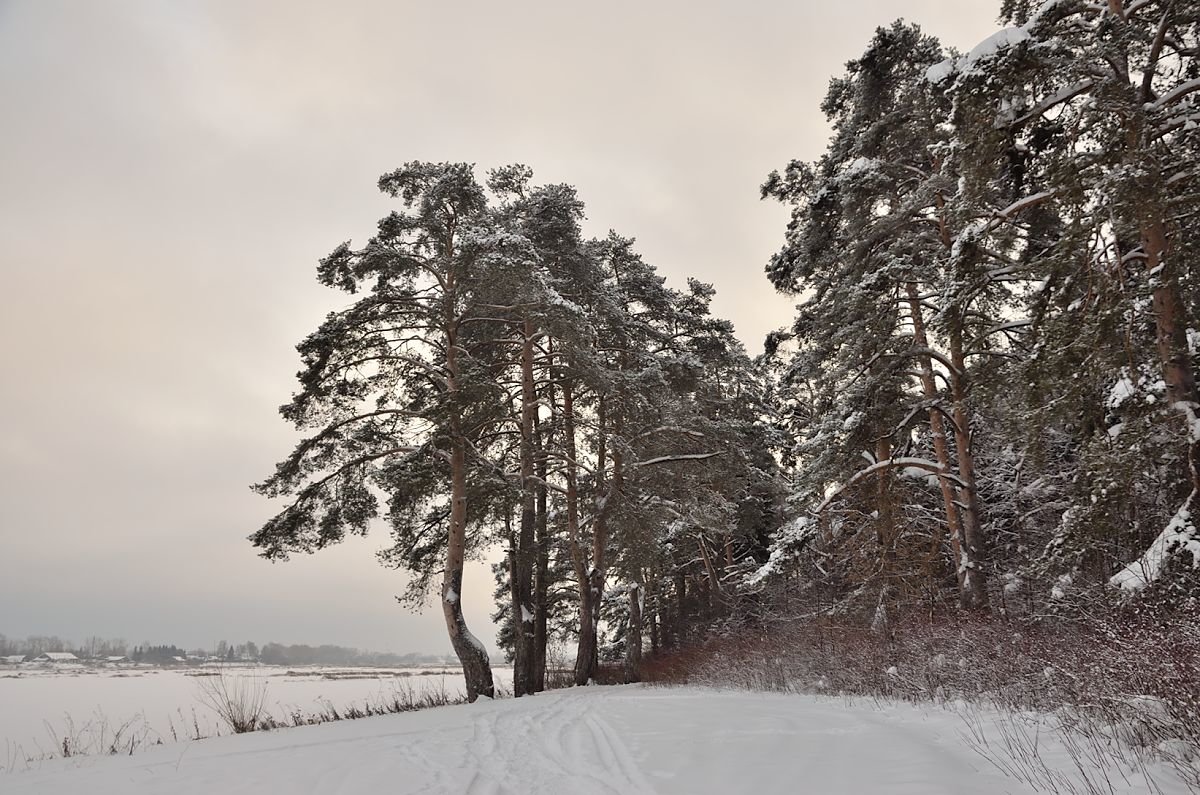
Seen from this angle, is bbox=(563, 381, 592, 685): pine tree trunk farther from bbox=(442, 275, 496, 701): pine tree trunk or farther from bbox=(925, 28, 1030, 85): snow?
bbox=(925, 28, 1030, 85): snow

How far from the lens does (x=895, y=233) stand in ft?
39.6

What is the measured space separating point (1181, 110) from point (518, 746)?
1019 cm

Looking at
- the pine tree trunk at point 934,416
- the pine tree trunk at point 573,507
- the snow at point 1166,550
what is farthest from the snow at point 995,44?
the pine tree trunk at point 573,507

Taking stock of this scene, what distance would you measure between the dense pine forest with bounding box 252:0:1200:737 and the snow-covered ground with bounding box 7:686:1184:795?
5.12 feet

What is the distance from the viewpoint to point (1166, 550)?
580 cm

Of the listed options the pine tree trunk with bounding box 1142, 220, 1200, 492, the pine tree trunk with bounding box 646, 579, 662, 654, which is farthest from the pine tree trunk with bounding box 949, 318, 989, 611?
the pine tree trunk with bounding box 646, 579, 662, 654

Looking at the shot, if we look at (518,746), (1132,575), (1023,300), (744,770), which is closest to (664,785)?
(744,770)

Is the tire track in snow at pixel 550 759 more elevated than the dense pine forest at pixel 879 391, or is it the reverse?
the dense pine forest at pixel 879 391

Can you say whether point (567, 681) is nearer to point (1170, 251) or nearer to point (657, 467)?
point (657, 467)

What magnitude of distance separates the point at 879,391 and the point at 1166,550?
224 inches

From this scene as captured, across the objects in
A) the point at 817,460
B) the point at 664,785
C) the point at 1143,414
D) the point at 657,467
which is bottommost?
the point at 664,785

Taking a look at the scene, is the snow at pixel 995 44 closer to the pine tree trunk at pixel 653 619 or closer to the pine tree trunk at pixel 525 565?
the pine tree trunk at pixel 525 565

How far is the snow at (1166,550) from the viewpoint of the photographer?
18.6 feet

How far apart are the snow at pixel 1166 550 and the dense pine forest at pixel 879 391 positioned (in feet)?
0.10
